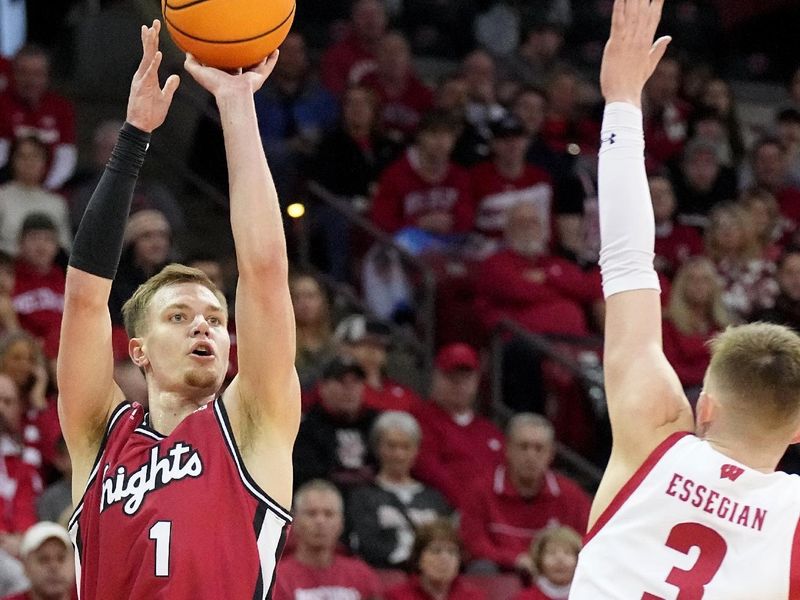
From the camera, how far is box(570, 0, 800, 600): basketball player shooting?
9.37ft

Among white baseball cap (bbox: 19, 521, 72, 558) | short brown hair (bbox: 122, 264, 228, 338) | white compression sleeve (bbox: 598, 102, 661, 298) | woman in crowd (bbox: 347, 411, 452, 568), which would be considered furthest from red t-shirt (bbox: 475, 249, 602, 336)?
white compression sleeve (bbox: 598, 102, 661, 298)

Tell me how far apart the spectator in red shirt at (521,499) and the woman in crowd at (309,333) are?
43.0 inches

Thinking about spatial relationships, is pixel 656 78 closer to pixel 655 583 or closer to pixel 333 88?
pixel 333 88

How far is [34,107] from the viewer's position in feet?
32.3

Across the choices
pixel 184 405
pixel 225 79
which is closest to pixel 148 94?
A: pixel 225 79

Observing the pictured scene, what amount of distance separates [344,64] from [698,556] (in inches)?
353

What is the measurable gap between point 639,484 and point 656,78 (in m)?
9.47

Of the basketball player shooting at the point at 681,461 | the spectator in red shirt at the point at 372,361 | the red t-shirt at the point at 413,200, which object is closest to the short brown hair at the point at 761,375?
the basketball player shooting at the point at 681,461

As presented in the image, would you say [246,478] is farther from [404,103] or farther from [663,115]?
[663,115]

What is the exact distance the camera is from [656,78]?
1202cm

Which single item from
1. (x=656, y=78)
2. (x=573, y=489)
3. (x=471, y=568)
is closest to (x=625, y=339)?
(x=471, y=568)

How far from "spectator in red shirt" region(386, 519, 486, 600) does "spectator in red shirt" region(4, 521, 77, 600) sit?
62.2 inches

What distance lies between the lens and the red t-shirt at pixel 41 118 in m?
9.70

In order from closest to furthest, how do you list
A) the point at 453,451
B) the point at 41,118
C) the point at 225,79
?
the point at 225,79, the point at 453,451, the point at 41,118
